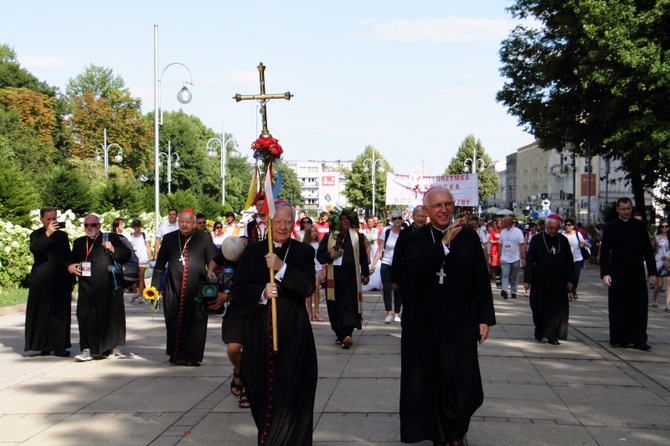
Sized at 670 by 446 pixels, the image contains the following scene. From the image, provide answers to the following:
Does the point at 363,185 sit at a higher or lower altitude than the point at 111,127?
lower

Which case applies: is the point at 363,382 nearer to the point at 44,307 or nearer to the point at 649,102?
the point at 44,307

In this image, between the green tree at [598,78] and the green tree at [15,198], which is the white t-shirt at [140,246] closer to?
the green tree at [15,198]

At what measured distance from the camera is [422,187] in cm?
3070

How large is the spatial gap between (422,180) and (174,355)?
21.7 meters

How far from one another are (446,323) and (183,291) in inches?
185

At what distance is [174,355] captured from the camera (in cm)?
980

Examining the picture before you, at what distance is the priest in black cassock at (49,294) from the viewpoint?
34.7 feet

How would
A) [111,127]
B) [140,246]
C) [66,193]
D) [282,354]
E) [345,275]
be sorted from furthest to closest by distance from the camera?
[111,127] < [66,193] < [140,246] < [345,275] < [282,354]

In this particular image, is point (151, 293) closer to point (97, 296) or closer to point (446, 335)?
point (97, 296)

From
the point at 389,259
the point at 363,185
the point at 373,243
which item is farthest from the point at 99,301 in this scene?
the point at 363,185

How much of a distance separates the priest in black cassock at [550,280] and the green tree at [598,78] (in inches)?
572

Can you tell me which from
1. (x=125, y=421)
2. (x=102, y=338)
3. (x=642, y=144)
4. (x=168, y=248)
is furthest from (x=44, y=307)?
(x=642, y=144)

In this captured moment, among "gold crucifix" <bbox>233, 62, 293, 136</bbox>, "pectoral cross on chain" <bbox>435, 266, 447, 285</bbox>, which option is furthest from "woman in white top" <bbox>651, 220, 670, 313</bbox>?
"gold crucifix" <bbox>233, 62, 293, 136</bbox>

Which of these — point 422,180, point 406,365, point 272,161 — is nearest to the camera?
point 406,365
